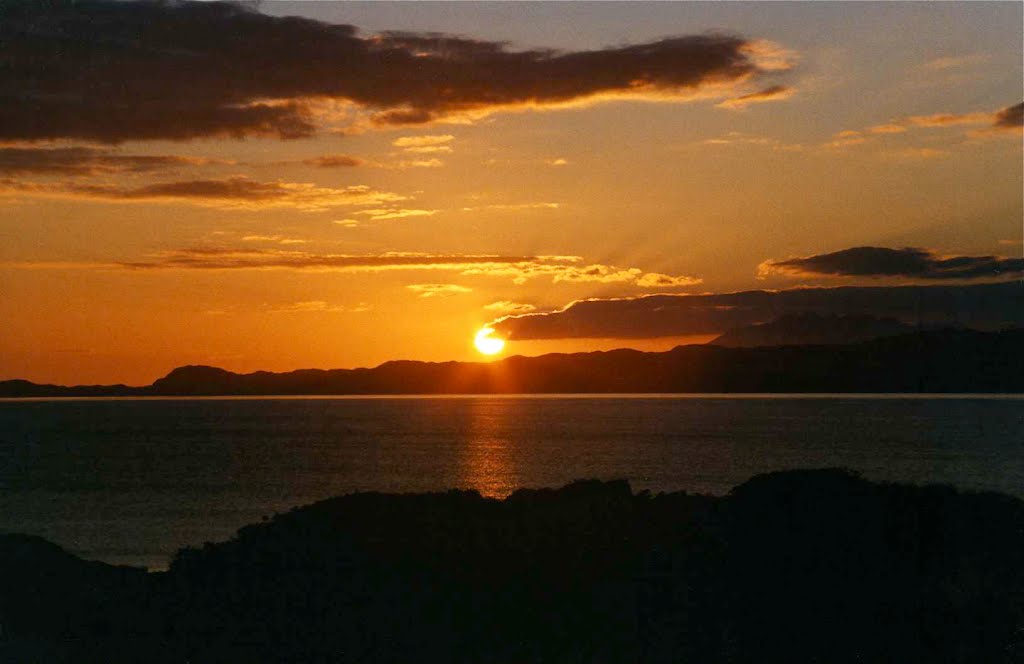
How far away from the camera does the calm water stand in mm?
63844

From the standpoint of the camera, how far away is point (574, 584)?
2405 cm

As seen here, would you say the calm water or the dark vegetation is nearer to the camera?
the dark vegetation

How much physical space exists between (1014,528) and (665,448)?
Answer: 8773 cm

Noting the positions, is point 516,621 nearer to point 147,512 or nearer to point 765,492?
point 765,492

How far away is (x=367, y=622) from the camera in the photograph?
23.0m

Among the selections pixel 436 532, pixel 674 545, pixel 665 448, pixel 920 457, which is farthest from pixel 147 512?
pixel 920 457

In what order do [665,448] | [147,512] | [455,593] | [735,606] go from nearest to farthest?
[735,606] → [455,593] → [147,512] → [665,448]

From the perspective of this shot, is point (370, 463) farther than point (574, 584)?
Yes

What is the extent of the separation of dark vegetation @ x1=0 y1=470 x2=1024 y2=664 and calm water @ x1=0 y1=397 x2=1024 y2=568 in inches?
848

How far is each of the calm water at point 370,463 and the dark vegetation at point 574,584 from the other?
21.6 meters

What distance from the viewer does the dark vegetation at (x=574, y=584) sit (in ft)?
71.9

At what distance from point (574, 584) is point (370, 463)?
2933 inches

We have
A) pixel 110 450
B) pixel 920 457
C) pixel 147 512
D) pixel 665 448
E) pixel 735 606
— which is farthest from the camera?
pixel 110 450

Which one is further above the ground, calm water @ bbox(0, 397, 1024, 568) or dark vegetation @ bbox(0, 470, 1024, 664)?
dark vegetation @ bbox(0, 470, 1024, 664)
